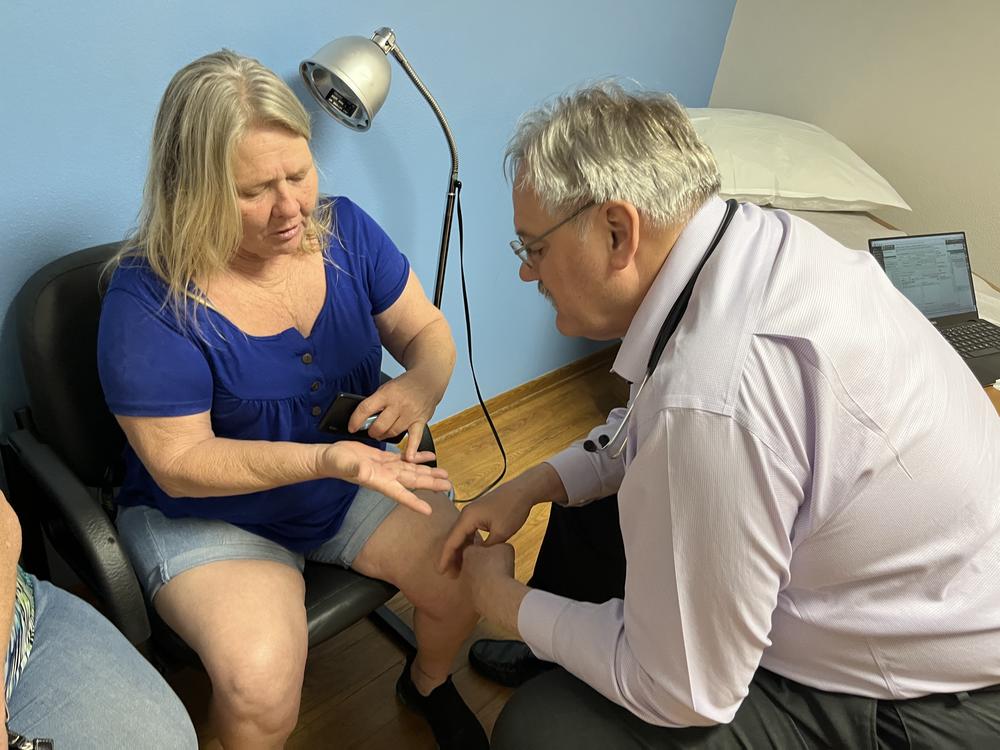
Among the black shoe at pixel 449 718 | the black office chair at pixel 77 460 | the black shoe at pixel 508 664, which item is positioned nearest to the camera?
the black office chair at pixel 77 460

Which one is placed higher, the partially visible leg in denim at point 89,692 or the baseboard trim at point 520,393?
the partially visible leg in denim at point 89,692

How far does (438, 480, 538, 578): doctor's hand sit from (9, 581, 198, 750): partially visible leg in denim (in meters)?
0.46

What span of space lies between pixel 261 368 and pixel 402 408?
0.81 feet

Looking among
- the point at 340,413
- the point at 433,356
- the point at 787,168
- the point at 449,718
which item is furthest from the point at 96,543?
the point at 787,168

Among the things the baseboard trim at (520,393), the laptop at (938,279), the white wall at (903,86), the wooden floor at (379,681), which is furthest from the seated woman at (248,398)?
the white wall at (903,86)

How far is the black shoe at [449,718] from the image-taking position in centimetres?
146

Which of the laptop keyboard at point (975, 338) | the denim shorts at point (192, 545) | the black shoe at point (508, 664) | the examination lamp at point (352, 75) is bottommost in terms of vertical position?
the black shoe at point (508, 664)

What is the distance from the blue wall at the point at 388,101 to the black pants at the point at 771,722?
1.03 m

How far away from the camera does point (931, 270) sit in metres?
2.05

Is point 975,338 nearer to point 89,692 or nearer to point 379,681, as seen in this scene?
point 379,681

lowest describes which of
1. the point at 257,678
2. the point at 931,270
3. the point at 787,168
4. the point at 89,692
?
the point at 257,678

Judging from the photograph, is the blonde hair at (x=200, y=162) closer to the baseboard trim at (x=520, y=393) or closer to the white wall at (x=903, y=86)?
the baseboard trim at (x=520, y=393)

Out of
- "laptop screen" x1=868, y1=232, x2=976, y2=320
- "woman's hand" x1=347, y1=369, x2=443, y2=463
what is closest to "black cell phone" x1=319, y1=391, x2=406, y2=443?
"woman's hand" x1=347, y1=369, x2=443, y2=463

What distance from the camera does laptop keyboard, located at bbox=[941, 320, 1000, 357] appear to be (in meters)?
1.89
